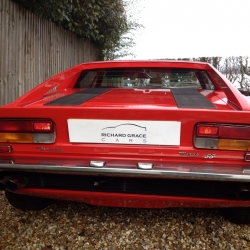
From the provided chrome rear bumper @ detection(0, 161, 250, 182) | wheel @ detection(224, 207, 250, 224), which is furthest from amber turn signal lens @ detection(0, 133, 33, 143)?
wheel @ detection(224, 207, 250, 224)

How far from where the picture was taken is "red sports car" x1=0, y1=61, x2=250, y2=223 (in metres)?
1.41

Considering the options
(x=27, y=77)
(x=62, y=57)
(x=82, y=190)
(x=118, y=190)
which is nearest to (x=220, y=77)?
(x=118, y=190)

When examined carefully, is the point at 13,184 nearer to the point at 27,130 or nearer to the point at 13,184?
the point at 13,184

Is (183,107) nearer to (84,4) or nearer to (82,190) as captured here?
(82,190)

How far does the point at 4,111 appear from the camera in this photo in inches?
60.9

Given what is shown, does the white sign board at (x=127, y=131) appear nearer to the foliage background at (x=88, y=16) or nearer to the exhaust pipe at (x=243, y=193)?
the exhaust pipe at (x=243, y=193)

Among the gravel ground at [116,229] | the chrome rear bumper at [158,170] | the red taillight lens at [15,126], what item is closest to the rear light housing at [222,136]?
the chrome rear bumper at [158,170]

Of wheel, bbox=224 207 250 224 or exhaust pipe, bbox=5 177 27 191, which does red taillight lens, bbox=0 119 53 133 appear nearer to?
exhaust pipe, bbox=5 177 27 191

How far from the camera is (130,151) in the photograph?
148cm

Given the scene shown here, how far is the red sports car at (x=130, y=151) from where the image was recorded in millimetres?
1410

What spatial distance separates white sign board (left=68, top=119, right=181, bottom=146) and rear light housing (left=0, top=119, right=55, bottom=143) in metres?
0.14

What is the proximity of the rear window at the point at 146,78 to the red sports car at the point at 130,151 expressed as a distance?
3.05ft

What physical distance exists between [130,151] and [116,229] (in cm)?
65

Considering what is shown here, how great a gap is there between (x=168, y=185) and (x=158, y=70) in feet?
4.39
